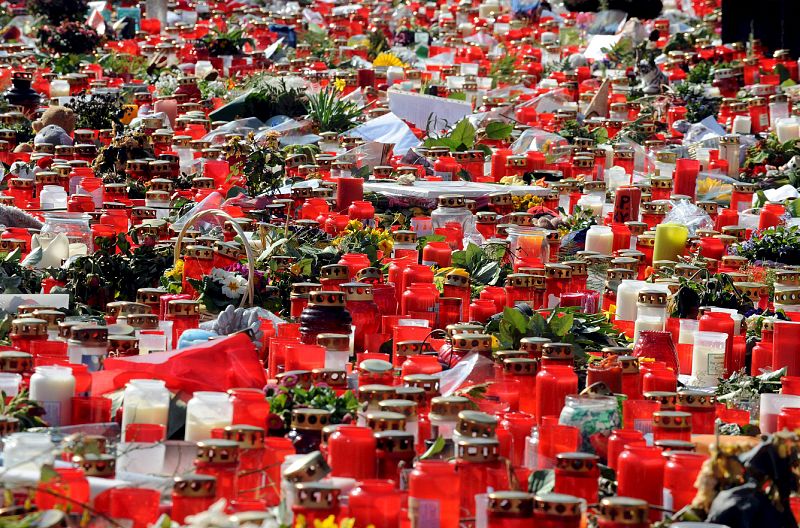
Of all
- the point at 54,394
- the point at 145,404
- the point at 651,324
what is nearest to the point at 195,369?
the point at 145,404

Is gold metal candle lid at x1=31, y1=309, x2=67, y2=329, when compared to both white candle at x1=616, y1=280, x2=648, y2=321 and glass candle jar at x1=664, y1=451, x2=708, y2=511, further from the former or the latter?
glass candle jar at x1=664, y1=451, x2=708, y2=511

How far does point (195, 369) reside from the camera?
667 cm

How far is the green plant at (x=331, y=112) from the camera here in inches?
591

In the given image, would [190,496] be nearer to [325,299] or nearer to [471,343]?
[471,343]

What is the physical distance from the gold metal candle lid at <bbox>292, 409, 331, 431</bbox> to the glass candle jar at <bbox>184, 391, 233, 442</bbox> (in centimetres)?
22

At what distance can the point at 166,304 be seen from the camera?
325 inches

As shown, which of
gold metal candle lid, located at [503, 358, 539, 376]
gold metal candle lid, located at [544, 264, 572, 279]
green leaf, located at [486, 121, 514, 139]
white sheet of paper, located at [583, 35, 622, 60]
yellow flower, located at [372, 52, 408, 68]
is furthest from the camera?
white sheet of paper, located at [583, 35, 622, 60]

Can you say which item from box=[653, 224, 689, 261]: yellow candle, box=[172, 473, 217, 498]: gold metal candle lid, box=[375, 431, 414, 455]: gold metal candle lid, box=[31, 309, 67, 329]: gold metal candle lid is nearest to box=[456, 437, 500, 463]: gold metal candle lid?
box=[375, 431, 414, 455]: gold metal candle lid

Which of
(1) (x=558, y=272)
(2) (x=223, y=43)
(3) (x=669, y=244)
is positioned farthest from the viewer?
(2) (x=223, y=43)

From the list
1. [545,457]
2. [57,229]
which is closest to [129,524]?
[545,457]

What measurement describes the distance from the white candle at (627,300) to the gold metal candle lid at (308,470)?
377 cm

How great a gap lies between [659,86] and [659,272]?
8.41 metres

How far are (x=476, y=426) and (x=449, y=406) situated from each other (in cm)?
43

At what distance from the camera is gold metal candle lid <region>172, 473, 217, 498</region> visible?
521cm
